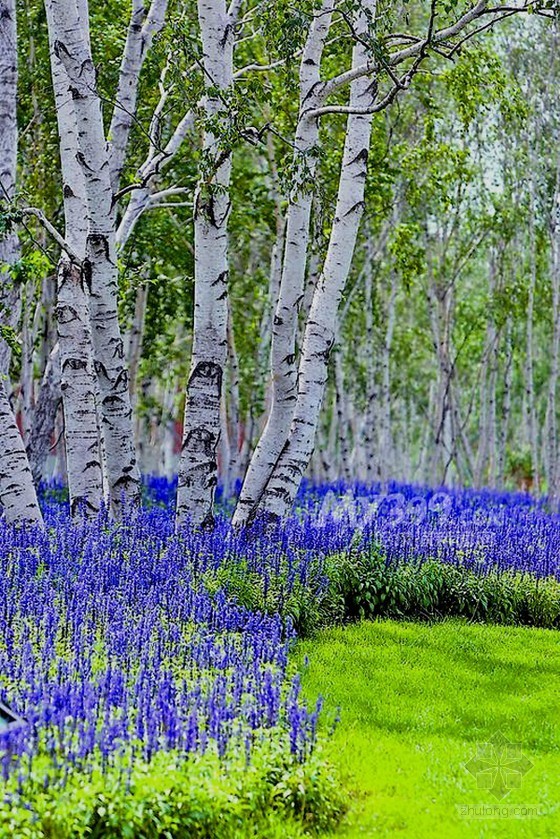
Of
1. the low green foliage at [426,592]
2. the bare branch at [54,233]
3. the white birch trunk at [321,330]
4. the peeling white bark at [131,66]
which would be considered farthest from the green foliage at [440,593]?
the peeling white bark at [131,66]

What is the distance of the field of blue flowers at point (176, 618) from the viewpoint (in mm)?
4863

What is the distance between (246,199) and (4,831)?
45.6ft

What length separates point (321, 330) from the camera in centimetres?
962

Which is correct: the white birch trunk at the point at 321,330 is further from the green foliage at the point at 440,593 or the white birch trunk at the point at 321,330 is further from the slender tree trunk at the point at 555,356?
the slender tree trunk at the point at 555,356

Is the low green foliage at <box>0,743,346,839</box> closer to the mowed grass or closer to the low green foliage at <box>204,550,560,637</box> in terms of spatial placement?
the mowed grass

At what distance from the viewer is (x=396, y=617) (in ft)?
30.7

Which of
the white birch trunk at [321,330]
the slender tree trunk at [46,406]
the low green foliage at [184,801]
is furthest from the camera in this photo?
the slender tree trunk at [46,406]

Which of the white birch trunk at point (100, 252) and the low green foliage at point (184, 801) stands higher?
the white birch trunk at point (100, 252)

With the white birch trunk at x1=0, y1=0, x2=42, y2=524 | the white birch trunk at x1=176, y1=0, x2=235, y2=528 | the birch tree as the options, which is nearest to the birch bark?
the birch tree

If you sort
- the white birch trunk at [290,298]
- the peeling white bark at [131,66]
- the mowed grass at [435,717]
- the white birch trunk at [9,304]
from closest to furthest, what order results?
the mowed grass at [435,717] → the white birch trunk at [9,304] → the white birch trunk at [290,298] → the peeling white bark at [131,66]

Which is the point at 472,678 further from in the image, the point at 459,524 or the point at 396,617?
the point at 459,524

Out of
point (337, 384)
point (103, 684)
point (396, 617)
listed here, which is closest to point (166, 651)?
point (103, 684)

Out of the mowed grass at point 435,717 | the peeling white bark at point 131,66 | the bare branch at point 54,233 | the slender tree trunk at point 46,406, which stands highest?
the peeling white bark at point 131,66

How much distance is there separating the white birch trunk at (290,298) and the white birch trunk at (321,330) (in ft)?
0.35
